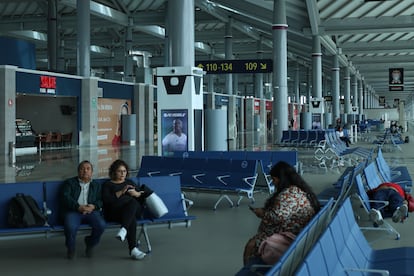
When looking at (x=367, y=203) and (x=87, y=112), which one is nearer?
(x=367, y=203)

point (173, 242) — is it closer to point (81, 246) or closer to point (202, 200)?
point (81, 246)

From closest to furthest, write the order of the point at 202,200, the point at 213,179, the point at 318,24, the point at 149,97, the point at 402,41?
the point at 213,179 < the point at 202,200 < the point at 318,24 < the point at 149,97 < the point at 402,41

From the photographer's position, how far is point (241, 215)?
8.52m

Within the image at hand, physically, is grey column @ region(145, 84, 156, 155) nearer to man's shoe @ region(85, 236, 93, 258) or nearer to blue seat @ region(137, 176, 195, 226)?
blue seat @ region(137, 176, 195, 226)

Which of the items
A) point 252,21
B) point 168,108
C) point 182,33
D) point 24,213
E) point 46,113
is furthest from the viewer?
point 252,21

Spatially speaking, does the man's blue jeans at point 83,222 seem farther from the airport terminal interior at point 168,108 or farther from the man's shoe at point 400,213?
the man's shoe at point 400,213

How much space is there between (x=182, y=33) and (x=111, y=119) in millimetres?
17567

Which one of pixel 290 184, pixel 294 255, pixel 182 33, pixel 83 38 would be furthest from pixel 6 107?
pixel 294 255

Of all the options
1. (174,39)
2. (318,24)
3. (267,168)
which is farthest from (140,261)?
(318,24)

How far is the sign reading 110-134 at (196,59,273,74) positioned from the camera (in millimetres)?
29266

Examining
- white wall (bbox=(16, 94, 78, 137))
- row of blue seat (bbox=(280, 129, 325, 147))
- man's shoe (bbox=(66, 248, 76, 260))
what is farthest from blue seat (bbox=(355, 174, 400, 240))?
white wall (bbox=(16, 94, 78, 137))

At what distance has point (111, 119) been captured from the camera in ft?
103

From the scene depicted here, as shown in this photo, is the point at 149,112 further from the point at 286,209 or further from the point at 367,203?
the point at 286,209

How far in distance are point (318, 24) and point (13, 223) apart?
90.5 ft
